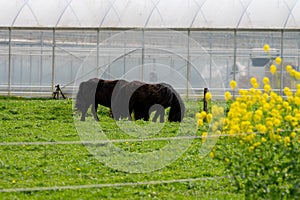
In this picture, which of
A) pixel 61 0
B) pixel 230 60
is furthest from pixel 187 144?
pixel 61 0

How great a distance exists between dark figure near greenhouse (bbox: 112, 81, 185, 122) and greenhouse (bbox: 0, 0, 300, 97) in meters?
7.41

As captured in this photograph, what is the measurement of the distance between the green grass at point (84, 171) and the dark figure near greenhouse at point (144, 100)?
2.45m

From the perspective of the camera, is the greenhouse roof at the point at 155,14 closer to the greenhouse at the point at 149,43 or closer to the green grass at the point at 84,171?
the greenhouse at the point at 149,43

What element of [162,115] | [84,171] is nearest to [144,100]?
[162,115]

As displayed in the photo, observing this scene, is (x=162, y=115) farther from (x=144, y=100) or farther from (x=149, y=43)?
(x=149, y=43)

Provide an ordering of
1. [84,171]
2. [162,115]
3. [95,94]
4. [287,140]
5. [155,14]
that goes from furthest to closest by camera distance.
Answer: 1. [155,14]
2. [95,94]
3. [162,115]
4. [84,171]
5. [287,140]

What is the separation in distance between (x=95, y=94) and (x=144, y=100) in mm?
1466

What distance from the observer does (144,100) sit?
2055 centimetres

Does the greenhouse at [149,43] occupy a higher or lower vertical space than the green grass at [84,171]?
higher

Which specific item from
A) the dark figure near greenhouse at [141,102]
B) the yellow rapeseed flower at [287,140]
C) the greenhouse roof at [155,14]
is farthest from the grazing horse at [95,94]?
the yellow rapeseed flower at [287,140]

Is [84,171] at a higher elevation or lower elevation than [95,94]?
lower

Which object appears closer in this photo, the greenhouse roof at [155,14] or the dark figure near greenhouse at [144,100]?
the dark figure near greenhouse at [144,100]

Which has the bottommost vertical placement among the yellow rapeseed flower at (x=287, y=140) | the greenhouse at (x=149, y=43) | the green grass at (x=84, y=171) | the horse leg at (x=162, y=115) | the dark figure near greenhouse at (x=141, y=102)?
the green grass at (x=84, y=171)

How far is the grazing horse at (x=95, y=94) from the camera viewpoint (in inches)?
824
